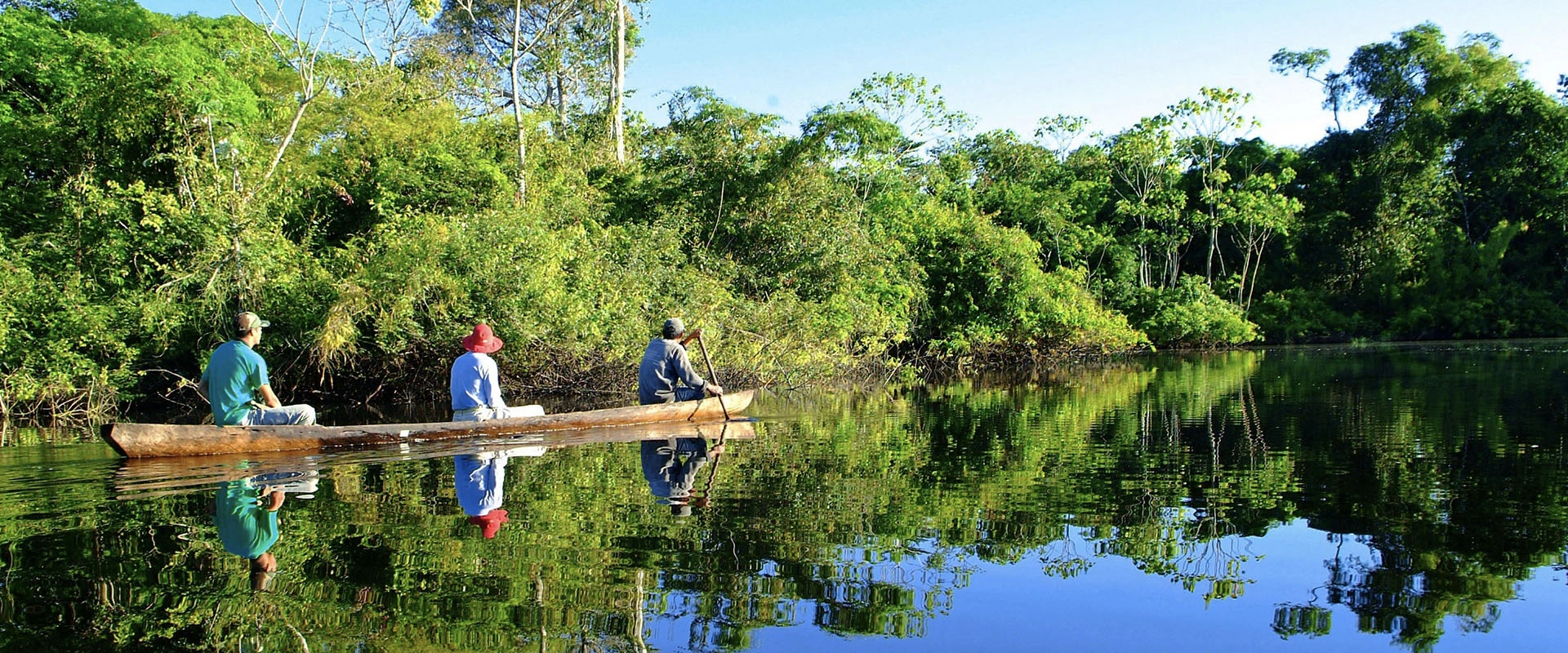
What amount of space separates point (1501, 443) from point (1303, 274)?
101 feet

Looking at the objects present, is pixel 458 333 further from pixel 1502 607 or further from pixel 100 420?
pixel 1502 607

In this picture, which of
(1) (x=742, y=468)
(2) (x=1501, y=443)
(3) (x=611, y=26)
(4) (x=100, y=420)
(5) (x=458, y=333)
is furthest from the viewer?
(3) (x=611, y=26)

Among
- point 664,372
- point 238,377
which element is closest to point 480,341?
point 238,377

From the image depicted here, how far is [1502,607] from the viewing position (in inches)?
184

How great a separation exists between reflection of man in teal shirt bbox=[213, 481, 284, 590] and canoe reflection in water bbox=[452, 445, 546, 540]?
108 centimetres

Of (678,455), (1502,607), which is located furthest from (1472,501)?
(678,455)

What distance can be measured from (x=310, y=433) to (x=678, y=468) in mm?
3402

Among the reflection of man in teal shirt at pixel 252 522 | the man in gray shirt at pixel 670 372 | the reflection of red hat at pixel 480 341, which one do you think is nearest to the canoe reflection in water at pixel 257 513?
the reflection of man in teal shirt at pixel 252 522

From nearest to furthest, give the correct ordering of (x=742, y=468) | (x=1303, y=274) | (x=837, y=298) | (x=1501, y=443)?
(x=742, y=468), (x=1501, y=443), (x=837, y=298), (x=1303, y=274)

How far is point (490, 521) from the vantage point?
21.4 ft

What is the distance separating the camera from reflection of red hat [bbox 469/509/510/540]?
20.3 feet

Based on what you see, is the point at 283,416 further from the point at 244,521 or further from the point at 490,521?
the point at 490,521

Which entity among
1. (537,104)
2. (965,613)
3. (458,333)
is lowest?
(965,613)

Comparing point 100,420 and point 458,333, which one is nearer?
point 100,420
